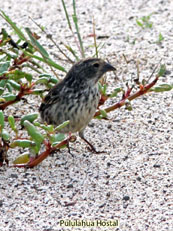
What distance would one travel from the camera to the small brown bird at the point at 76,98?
488 cm

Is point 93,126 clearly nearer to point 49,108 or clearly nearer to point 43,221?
point 49,108

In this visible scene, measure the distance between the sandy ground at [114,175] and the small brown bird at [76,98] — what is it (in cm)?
27

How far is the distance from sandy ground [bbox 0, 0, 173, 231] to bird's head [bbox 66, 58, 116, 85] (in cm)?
49

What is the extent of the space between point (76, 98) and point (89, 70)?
1.00 ft

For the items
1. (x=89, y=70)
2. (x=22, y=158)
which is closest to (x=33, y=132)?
(x=22, y=158)

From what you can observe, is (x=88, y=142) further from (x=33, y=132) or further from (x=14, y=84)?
(x=33, y=132)

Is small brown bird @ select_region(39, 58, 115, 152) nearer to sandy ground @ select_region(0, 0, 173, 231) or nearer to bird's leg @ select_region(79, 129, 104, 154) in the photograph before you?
bird's leg @ select_region(79, 129, 104, 154)

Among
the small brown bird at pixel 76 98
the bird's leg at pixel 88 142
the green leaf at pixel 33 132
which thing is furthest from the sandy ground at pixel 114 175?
the green leaf at pixel 33 132

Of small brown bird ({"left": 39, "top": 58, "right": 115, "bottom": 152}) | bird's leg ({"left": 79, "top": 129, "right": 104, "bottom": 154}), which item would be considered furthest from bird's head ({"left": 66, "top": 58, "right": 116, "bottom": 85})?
bird's leg ({"left": 79, "top": 129, "right": 104, "bottom": 154})

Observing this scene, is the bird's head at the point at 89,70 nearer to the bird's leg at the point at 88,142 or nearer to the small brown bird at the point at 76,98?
the small brown bird at the point at 76,98

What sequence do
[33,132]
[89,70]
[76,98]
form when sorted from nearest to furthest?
[33,132], [76,98], [89,70]

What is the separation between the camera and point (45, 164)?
470 centimetres

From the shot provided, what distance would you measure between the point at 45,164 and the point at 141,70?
1983 millimetres

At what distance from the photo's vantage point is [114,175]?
15.1 feet
